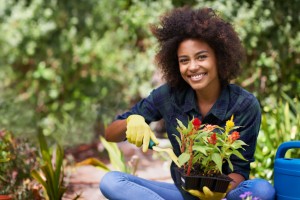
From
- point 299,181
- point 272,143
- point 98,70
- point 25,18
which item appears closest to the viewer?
point 299,181

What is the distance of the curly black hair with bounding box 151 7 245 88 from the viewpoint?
281 centimetres

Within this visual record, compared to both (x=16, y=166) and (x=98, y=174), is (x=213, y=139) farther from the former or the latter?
(x=98, y=174)

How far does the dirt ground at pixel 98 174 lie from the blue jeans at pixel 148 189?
0.87 m

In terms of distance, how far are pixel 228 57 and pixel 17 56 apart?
4410 millimetres

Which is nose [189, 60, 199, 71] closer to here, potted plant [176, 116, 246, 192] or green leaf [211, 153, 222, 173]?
potted plant [176, 116, 246, 192]

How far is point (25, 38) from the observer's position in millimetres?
6621

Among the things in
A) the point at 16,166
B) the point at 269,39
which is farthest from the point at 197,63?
the point at 269,39

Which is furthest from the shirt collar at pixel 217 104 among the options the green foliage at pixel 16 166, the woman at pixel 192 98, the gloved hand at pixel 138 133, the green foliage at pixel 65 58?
the green foliage at pixel 65 58

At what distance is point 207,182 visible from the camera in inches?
98.3

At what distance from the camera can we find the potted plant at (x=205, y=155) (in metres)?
2.44

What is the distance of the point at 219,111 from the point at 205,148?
0.44m

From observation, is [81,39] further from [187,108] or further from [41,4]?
[187,108]

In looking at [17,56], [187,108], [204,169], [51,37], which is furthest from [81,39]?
[204,169]

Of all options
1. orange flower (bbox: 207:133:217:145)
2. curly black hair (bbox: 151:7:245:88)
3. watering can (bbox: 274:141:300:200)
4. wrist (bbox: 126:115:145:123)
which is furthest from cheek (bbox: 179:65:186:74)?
watering can (bbox: 274:141:300:200)
